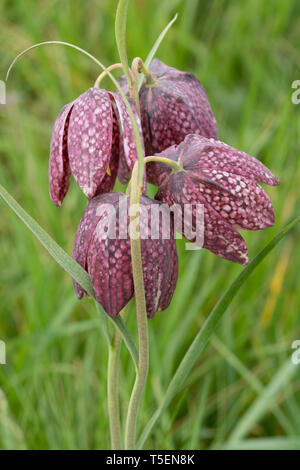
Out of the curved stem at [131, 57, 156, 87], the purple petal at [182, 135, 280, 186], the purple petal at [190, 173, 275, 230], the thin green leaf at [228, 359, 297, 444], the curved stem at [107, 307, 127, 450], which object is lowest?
the thin green leaf at [228, 359, 297, 444]

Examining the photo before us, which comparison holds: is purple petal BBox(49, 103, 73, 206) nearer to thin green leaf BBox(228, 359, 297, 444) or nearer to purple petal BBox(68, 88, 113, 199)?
purple petal BBox(68, 88, 113, 199)

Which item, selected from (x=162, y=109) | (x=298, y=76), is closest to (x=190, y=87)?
(x=162, y=109)

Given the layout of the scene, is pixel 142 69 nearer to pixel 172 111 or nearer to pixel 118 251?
pixel 172 111

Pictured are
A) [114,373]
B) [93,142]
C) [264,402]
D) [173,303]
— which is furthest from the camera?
[173,303]

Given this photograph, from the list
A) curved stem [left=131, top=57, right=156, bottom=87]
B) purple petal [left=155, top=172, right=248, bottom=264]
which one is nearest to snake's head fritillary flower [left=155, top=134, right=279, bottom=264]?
purple petal [left=155, top=172, right=248, bottom=264]

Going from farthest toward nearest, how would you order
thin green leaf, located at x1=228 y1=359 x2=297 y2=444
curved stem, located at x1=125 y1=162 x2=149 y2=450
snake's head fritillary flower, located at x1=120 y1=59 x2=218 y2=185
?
thin green leaf, located at x1=228 y1=359 x2=297 y2=444
snake's head fritillary flower, located at x1=120 y1=59 x2=218 y2=185
curved stem, located at x1=125 y1=162 x2=149 y2=450

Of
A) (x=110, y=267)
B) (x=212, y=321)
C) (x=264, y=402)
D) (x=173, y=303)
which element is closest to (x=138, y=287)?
(x=110, y=267)

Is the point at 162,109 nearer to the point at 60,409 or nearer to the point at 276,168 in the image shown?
the point at 60,409
